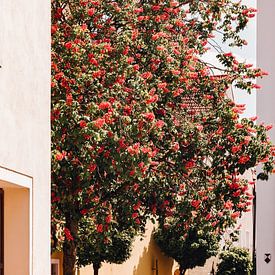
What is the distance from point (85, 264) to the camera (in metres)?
21.2

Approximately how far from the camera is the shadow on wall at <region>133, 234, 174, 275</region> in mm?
27750

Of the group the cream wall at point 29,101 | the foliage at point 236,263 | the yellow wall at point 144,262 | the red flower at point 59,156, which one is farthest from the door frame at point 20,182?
the foliage at point 236,263

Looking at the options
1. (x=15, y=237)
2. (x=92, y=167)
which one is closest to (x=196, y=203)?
(x=92, y=167)

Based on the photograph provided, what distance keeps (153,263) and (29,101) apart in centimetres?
2335

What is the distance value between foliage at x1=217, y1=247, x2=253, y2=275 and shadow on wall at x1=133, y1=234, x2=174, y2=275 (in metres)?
2.09

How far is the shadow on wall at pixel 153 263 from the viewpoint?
2775 centimetres

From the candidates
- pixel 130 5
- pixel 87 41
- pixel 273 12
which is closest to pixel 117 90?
pixel 87 41

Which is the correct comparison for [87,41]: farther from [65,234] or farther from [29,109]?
[29,109]

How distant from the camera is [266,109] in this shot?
18.3 m

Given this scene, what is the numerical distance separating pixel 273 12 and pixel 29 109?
1328 centimetres

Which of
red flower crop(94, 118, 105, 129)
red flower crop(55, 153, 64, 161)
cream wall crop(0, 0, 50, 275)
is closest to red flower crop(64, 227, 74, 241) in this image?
red flower crop(55, 153, 64, 161)

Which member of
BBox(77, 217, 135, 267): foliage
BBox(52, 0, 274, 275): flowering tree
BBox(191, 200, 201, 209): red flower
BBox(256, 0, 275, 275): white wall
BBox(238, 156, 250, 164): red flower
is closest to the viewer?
BBox(52, 0, 274, 275): flowering tree

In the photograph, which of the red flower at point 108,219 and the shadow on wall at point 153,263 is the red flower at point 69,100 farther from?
the shadow on wall at point 153,263

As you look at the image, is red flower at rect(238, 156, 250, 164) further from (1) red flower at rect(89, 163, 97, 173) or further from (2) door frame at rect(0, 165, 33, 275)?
(2) door frame at rect(0, 165, 33, 275)
